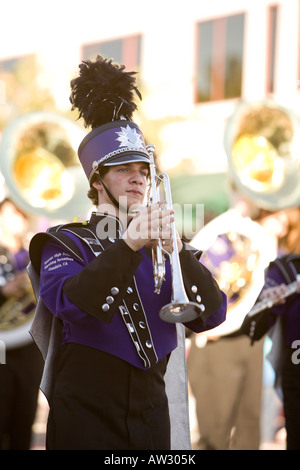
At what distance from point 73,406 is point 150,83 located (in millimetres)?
14158

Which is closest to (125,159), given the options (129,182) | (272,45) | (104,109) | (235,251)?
(129,182)

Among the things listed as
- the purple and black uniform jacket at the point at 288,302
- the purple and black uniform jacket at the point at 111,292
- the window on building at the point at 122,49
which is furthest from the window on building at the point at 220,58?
the purple and black uniform jacket at the point at 111,292

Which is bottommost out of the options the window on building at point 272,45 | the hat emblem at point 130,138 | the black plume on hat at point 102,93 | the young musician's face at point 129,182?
the young musician's face at point 129,182

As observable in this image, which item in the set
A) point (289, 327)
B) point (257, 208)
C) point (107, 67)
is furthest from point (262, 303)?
point (107, 67)

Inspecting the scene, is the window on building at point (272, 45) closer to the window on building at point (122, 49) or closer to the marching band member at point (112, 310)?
the window on building at point (122, 49)

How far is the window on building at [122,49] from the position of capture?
62.1ft

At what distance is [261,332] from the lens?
5.18 m

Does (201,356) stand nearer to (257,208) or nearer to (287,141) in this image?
(257,208)

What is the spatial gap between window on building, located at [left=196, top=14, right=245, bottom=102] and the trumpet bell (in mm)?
10732

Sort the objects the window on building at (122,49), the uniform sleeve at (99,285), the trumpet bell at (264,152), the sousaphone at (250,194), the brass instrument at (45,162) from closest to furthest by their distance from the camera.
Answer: the uniform sleeve at (99,285) → the sousaphone at (250,194) → the trumpet bell at (264,152) → the brass instrument at (45,162) → the window on building at (122,49)

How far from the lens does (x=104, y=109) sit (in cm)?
345

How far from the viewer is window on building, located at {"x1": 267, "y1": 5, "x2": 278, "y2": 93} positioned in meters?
17.1

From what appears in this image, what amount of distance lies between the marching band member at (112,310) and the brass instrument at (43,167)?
3.29 metres

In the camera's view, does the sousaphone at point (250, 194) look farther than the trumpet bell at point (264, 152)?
No
